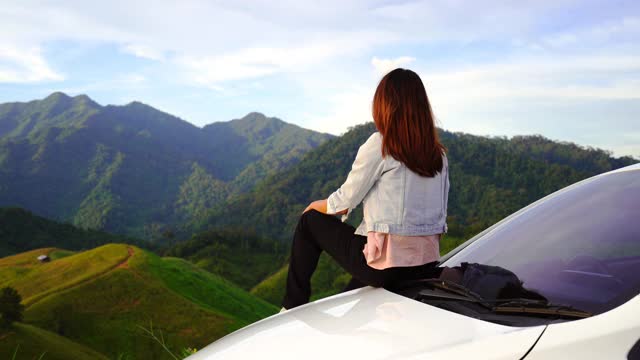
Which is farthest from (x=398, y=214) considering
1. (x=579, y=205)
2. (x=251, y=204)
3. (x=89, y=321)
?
(x=251, y=204)

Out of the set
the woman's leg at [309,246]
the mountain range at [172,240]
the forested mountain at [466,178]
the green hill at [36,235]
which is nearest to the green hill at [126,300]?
the mountain range at [172,240]

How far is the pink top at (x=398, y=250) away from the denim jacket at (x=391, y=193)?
0.11 feet

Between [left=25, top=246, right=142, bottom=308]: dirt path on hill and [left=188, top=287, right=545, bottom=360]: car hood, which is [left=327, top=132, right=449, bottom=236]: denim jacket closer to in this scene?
[left=188, top=287, right=545, bottom=360]: car hood

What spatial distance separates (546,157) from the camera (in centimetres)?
14225

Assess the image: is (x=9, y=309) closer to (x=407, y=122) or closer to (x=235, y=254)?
(x=235, y=254)

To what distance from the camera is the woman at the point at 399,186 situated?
110 inches

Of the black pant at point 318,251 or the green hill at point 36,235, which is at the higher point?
the black pant at point 318,251

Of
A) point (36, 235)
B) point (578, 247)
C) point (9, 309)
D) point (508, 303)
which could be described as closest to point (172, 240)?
point (36, 235)

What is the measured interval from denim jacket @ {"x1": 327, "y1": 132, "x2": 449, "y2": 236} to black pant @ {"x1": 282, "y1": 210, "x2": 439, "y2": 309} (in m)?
0.19

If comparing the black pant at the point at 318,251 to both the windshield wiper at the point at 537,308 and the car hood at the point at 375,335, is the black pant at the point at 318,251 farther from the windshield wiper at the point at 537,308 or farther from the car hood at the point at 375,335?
the windshield wiper at the point at 537,308

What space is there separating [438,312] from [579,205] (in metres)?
0.86

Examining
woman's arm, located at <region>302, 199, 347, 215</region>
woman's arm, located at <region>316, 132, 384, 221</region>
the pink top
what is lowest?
the pink top

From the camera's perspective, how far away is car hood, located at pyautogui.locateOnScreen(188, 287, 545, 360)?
1.65 meters

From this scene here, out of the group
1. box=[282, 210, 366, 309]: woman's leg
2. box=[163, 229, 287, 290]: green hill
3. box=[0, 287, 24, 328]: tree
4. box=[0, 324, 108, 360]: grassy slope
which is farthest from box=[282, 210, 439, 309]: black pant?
box=[163, 229, 287, 290]: green hill
